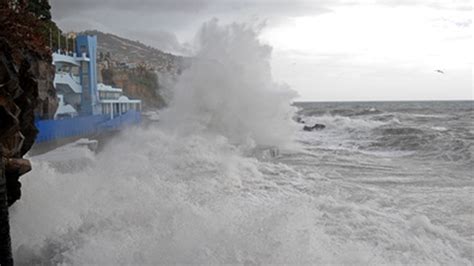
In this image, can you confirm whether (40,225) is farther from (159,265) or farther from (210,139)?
(210,139)

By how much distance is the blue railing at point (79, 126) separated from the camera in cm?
1642

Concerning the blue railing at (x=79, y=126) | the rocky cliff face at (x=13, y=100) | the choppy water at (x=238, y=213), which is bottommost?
the choppy water at (x=238, y=213)

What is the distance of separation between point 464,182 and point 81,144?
1138cm

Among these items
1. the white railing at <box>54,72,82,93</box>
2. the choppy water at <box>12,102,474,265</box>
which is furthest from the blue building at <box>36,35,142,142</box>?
the choppy water at <box>12,102,474,265</box>

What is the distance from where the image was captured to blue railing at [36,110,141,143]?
53.9 feet

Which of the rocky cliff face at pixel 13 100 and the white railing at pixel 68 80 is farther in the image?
the white railing at pixel 68 80

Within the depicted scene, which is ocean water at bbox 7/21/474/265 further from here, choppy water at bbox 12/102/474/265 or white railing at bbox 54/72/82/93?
white railing at bbox 54/72/82/93

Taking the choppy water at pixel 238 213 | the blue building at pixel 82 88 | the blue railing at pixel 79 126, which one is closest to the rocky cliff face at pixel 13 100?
the choppy water at pixel 238 213

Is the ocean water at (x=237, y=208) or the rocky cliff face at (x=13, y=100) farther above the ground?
the rocky cliff face at (x=13, y=100)

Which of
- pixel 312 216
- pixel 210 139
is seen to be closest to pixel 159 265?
pixel 312 216

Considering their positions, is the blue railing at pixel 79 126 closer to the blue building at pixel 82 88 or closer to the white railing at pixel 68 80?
the blue building at pixel 82 88

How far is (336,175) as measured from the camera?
40.3 ft

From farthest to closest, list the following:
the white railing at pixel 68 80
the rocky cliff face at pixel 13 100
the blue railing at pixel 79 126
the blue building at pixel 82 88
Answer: the white railing at pixel 68 80 → the blue building at pixel 82 88 → the blue railing at pixel 79 126 → the rocky cliff face at pixel 13 100

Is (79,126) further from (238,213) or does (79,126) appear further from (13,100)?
(238,213)
